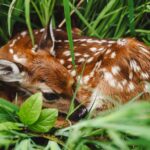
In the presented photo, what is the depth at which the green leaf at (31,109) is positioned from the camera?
9.48 feet

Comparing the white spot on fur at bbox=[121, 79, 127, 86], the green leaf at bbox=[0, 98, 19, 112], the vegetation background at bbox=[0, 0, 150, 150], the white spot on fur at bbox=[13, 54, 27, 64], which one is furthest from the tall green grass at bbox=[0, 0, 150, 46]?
the green leaf at bbox=[0, 98, 19, 112]

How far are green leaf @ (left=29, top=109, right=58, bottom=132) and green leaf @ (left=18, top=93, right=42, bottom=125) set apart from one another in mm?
37

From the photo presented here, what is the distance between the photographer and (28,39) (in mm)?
3838

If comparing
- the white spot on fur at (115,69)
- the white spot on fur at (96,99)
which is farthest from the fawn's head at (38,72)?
the white spot on fur at (115,69)

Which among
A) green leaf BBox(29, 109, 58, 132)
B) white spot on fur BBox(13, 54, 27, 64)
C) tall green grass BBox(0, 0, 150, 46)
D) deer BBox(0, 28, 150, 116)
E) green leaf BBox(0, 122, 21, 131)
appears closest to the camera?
green leaf BBox(0, 122, 21, 131)

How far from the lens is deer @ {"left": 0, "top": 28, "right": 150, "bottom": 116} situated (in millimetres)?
3314

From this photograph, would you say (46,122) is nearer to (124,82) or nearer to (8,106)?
(8,106)

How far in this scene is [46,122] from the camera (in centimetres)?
296

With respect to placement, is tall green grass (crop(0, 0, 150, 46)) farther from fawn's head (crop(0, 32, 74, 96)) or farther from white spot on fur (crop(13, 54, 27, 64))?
fawn's head (crop(0, 32, 74, 96))

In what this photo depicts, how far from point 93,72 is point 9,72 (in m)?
0.47

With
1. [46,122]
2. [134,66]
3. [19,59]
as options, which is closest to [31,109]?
[46,122]

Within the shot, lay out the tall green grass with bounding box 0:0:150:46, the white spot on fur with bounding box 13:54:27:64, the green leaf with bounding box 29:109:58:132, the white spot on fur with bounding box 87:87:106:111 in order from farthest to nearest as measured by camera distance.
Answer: the tall green grass with bounding box 0:0:150:46 → the white spot on fur with bounding box 13:54:27:64 → the white spot on fur with bounding box 87:87:106:111 → the green leaf with bounding box 29:109:58:132

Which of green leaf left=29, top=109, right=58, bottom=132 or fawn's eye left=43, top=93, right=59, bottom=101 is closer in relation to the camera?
green leaf left=29, top=109, right=58, bottom=132

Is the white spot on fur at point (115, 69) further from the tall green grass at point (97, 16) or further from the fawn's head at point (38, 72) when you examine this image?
the tall green grass at point (97, 16)
